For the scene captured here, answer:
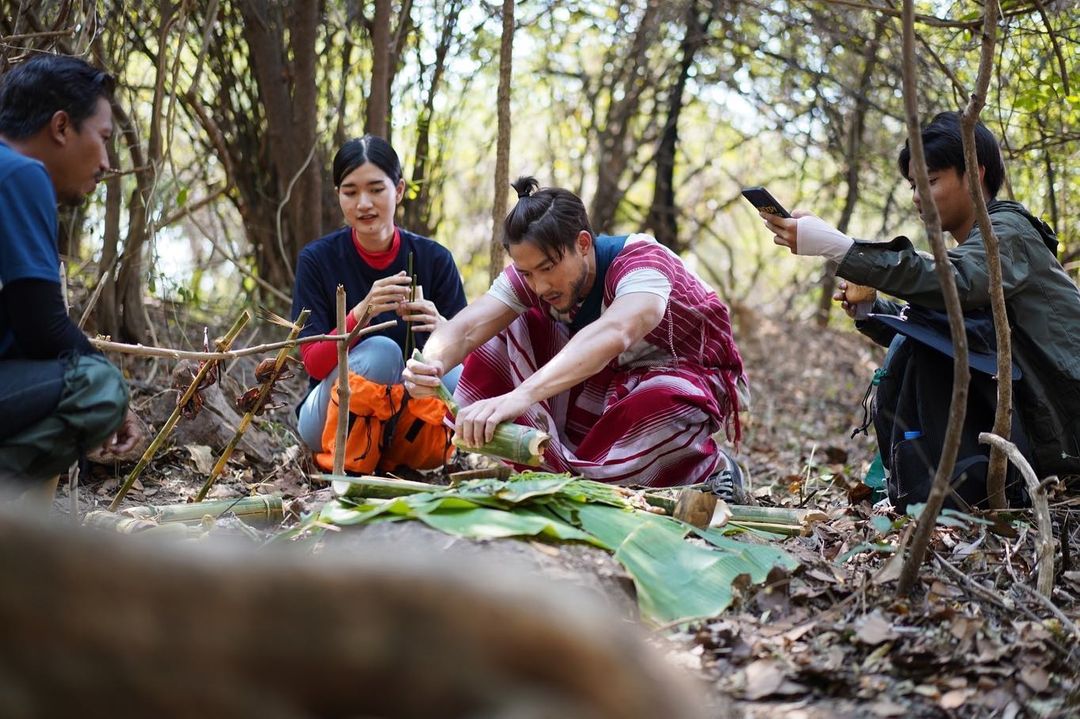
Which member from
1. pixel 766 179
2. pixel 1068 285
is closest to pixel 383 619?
pixel 1068 285

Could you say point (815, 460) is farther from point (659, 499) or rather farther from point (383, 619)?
point (383, 619)

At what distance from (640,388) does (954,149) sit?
131 centimetres

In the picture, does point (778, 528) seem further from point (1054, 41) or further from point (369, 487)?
point (1054, 41)

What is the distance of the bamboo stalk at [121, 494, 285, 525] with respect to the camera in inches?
126

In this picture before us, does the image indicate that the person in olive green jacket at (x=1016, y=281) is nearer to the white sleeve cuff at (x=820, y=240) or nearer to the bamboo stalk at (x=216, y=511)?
the white sleeve cuff at (x=820, y=240)

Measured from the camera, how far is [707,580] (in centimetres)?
267

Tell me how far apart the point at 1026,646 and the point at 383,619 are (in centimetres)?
161

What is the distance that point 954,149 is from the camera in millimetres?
3486

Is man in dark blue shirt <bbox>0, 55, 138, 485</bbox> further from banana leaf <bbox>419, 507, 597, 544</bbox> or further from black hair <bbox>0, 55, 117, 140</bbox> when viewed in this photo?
banana leaf <bbox>419, 507, 597, 544</bbox>

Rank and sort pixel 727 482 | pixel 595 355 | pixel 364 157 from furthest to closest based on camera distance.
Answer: pixel 364 157 → pixel 727 482 → pixel 595 355

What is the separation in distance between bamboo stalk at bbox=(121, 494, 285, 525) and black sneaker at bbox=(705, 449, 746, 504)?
4.70 ft

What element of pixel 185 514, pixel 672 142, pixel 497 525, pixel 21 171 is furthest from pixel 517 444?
pixel 672 142

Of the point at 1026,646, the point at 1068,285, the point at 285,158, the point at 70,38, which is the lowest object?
the point at 1026,646

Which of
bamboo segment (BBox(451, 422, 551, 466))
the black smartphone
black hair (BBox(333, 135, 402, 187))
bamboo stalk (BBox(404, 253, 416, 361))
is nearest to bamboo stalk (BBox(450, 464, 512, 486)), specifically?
bamboo segment (BBox(451, 422, 551, 466))
